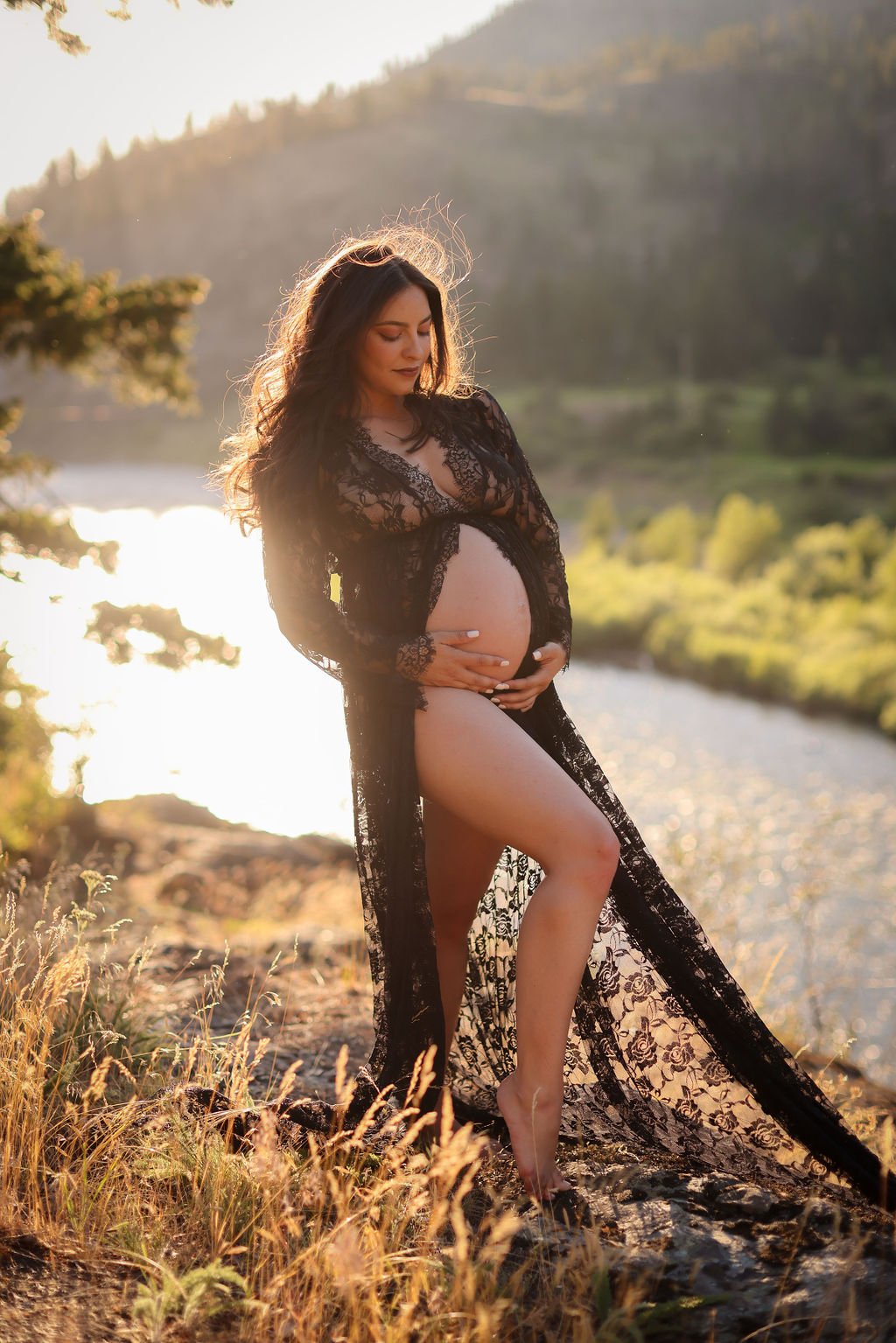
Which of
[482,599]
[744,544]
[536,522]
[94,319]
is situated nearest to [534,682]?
[482,599]

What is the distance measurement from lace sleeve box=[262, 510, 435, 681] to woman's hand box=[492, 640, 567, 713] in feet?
0.80

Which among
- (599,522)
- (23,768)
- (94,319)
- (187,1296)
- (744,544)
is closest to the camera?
(187,1296)

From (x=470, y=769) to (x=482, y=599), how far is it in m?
0.42

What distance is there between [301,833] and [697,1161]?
9357mm

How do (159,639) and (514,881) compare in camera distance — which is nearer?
(514,881)

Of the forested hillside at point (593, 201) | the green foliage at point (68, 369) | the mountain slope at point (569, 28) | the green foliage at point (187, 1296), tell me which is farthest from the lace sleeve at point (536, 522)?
the mountain slope at point (569, 28)

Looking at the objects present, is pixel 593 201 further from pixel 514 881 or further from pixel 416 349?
pixel 514 881

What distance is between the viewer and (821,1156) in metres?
2.53

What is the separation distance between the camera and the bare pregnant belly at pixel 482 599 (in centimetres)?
260

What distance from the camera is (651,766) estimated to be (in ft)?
58.7

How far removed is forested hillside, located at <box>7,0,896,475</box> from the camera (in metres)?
64.1

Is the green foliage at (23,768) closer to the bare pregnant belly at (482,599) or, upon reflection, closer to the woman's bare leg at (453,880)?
the woman's bare leg at (453,880)

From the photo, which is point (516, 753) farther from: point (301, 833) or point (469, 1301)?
point (301, 833)

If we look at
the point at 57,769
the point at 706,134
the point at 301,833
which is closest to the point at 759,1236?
the point at 57,769
